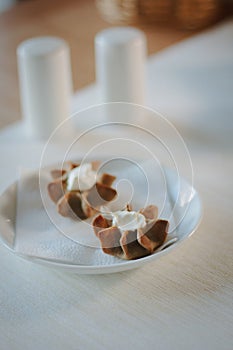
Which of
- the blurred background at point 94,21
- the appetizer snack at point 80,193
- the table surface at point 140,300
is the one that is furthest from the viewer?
the blurred background at point 94,21

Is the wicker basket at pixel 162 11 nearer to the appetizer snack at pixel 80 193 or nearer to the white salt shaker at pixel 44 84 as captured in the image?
the white salt shaker at pixel 44 84

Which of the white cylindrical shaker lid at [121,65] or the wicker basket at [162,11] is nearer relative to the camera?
the white cylindrical shaker lid at [121,65]

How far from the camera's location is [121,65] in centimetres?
126

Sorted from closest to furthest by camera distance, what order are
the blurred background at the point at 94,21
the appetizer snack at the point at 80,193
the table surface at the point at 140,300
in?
the table surface at the point at 140,300 → the appetizer snack at the point at 80,193 → the blurred background at the point at 94,21

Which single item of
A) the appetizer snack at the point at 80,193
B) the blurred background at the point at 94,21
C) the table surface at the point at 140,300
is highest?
the appetizer snack at the point at 80,193

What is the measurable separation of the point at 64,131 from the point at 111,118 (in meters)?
0.10

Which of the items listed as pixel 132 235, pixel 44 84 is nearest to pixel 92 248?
pixel 132 235

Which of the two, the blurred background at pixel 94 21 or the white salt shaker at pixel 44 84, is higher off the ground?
the white salt shaker at pixel 44 84

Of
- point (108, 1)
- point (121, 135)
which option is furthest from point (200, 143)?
point (108, 1)

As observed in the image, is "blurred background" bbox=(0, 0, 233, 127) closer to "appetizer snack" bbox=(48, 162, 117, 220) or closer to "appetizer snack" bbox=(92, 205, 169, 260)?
"appetizer snack" bbox=(48, 162, 117, 220)

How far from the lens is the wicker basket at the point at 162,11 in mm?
1823

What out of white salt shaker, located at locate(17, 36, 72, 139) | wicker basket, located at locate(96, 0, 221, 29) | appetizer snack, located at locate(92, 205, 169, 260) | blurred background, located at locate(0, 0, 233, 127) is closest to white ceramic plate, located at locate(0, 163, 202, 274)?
appetizer snack, located at locate(92, 205, 169, 260)

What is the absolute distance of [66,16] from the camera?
1.98 m

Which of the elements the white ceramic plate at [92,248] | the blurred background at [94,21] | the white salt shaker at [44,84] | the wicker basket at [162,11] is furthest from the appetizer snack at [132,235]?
the wicker basket at [162,11]
